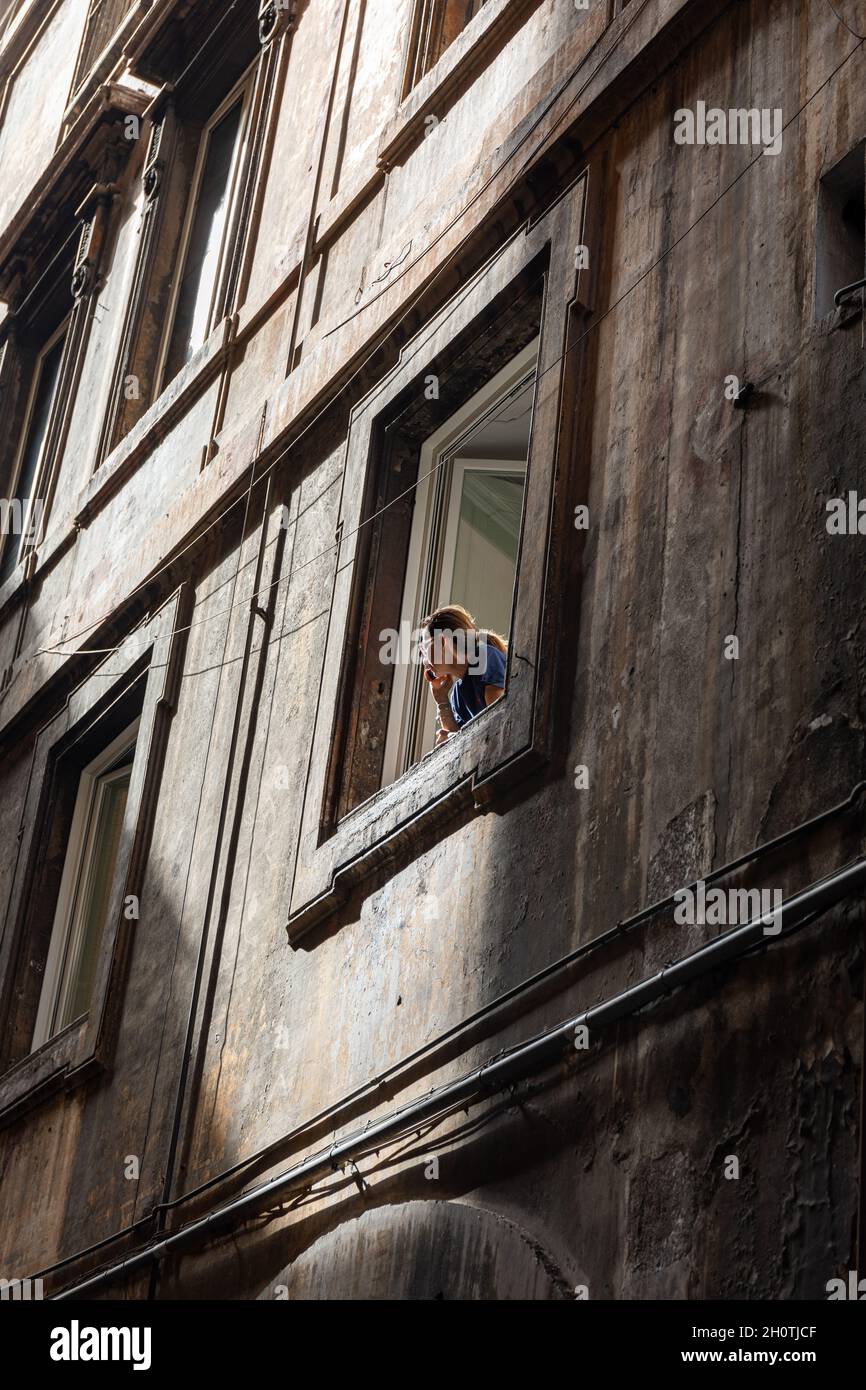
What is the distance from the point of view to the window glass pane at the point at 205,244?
12570 millimetres

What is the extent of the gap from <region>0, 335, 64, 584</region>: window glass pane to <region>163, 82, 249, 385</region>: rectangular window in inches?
78.6

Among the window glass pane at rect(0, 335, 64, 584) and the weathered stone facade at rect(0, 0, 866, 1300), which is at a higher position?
the window glass pane at rect(0, 335, 64, 584)

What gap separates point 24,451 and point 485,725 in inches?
380

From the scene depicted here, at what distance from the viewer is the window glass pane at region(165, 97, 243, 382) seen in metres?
12.6

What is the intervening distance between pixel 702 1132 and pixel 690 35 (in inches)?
159

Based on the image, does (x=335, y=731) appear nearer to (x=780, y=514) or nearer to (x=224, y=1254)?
(x=224, y=1254)

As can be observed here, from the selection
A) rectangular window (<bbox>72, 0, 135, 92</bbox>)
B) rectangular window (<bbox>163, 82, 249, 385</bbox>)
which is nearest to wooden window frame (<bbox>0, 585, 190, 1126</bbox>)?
rectangular window (<bbox>163, 82, 249, 385</bbox>)

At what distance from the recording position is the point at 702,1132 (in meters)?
5.05

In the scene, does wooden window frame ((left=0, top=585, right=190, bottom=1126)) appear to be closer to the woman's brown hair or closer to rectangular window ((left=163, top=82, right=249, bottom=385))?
rectangular window ((left=163, top=82, right=249, bottom=385))

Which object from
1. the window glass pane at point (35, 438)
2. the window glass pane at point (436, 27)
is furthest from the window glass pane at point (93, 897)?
the window glass pane at point (436, 27)

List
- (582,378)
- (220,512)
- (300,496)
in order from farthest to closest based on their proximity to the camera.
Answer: (220,512) → (300,496) → (582,378)

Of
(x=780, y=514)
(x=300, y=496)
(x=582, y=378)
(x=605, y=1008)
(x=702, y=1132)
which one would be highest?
(x=300, y=496)

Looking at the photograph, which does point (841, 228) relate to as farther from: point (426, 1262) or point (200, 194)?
point (200, 194)
